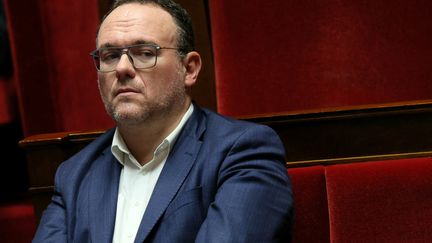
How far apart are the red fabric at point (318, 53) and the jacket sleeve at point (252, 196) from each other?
0.79 feet

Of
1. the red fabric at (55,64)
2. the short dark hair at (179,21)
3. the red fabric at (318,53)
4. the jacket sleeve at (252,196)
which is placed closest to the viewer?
the jacket sleeve at (252,196)

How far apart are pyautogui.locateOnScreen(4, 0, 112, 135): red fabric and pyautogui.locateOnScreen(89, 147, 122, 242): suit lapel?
331 millimetres

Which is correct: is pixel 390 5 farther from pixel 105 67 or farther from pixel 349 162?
pixel 105 67

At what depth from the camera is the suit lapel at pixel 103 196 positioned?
19.6 inches

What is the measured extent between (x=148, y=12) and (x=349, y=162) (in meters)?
0.23

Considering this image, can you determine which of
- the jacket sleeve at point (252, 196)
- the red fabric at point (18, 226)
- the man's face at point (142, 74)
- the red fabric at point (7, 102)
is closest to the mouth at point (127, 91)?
the man's face at point (142, 74)

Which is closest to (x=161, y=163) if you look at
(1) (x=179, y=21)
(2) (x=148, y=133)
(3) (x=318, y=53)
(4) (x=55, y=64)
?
(2) (x=148, y=133)

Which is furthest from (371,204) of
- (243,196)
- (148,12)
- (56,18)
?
(56,18)

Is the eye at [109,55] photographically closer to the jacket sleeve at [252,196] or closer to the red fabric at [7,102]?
the jacket sleeve at [252,196]

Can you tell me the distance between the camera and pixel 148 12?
0.53m

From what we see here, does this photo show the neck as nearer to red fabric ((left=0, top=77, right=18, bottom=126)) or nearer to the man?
the man

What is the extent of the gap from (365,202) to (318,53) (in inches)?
10.0

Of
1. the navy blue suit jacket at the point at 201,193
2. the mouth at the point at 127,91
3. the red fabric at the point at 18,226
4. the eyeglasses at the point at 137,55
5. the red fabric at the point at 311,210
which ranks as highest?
the eyeglasses at the point at 137,55

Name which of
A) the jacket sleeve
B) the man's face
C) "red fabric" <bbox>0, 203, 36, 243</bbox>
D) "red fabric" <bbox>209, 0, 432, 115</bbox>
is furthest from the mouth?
"red fabric" <bbox>0, 203, 36, 243</bbox>
